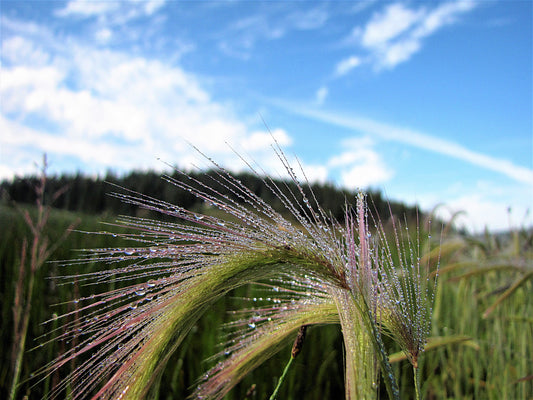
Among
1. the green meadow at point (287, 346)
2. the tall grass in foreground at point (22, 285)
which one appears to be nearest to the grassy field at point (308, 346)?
the green meadow at point (287, 346)

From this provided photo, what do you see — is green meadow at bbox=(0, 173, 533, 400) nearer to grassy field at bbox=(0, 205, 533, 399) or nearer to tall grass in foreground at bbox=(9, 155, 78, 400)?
grassy field at bbox=(0, 205, 533, 399)

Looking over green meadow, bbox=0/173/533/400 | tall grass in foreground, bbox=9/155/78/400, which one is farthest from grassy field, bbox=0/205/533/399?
tall grass in foreground, bbox=9/155/78/400

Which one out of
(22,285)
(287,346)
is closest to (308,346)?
(287,346)

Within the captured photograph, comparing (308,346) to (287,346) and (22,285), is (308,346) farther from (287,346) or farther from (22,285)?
(22,285)

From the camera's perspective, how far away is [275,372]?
2502mm

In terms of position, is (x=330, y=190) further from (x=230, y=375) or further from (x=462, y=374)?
(x=230, y=375)

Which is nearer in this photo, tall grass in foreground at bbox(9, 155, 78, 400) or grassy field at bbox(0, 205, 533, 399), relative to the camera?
tall grass in foreground at bbox(9, 155, 78, 400)

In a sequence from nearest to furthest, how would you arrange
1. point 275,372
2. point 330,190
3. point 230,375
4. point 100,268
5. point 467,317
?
1. point 230,375
2. point 275,372
3. point 100,268
4. point 467,317
5. point 330,190

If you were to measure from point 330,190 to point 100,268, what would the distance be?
7730mm

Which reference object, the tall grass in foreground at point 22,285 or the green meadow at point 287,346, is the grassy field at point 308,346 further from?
the tall grass in foreground at point 22,285

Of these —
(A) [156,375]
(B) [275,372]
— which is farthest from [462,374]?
(A) [156,375]

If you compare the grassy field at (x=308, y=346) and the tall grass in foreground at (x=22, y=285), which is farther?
the grassy field at (x=308, y=346)

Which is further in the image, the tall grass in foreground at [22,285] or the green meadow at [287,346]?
the green meadow at [287,346]

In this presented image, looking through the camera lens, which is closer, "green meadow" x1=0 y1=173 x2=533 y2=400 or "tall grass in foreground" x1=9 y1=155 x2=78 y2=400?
"tall grass in foreground" x1=9 y1=155 x2=78 y2=400
